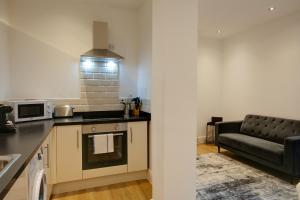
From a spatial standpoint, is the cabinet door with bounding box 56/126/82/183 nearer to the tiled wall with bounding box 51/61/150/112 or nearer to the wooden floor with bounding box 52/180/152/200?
the wooden floor with bounding box 52/180/152/200

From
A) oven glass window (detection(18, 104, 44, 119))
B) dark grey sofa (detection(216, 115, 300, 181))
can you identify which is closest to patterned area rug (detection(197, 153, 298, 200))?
dark grey sofa (detection(216, 115, 300, 181))

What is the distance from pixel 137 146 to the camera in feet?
9.59

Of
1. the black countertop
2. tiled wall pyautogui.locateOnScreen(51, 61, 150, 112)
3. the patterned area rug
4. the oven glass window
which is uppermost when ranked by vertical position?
tiled wall pyautogui.locateOnScreen(51, 61, 150, 112)

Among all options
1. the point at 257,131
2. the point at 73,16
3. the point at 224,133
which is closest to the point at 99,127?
the point at 73,16

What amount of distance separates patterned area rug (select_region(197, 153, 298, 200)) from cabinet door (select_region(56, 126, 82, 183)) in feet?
5.18

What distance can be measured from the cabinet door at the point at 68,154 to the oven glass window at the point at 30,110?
1.39 ft

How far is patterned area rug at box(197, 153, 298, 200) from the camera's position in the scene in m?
2.53

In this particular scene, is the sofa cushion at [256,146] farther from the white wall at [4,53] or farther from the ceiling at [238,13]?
the white wall at [4,53]

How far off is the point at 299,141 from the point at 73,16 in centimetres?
373

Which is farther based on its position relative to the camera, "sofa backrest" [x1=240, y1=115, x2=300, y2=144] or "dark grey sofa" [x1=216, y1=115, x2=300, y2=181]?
"sofa backrest" [x1=240, y1=115, x2=300, y2=144]

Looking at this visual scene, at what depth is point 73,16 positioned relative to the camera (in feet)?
10.4

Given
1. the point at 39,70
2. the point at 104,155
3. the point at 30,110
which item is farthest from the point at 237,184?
the point at 39,70

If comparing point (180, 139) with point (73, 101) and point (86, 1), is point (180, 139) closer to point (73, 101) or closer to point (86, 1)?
point (73, 101)

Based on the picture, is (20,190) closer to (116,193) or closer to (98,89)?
(116,193)
